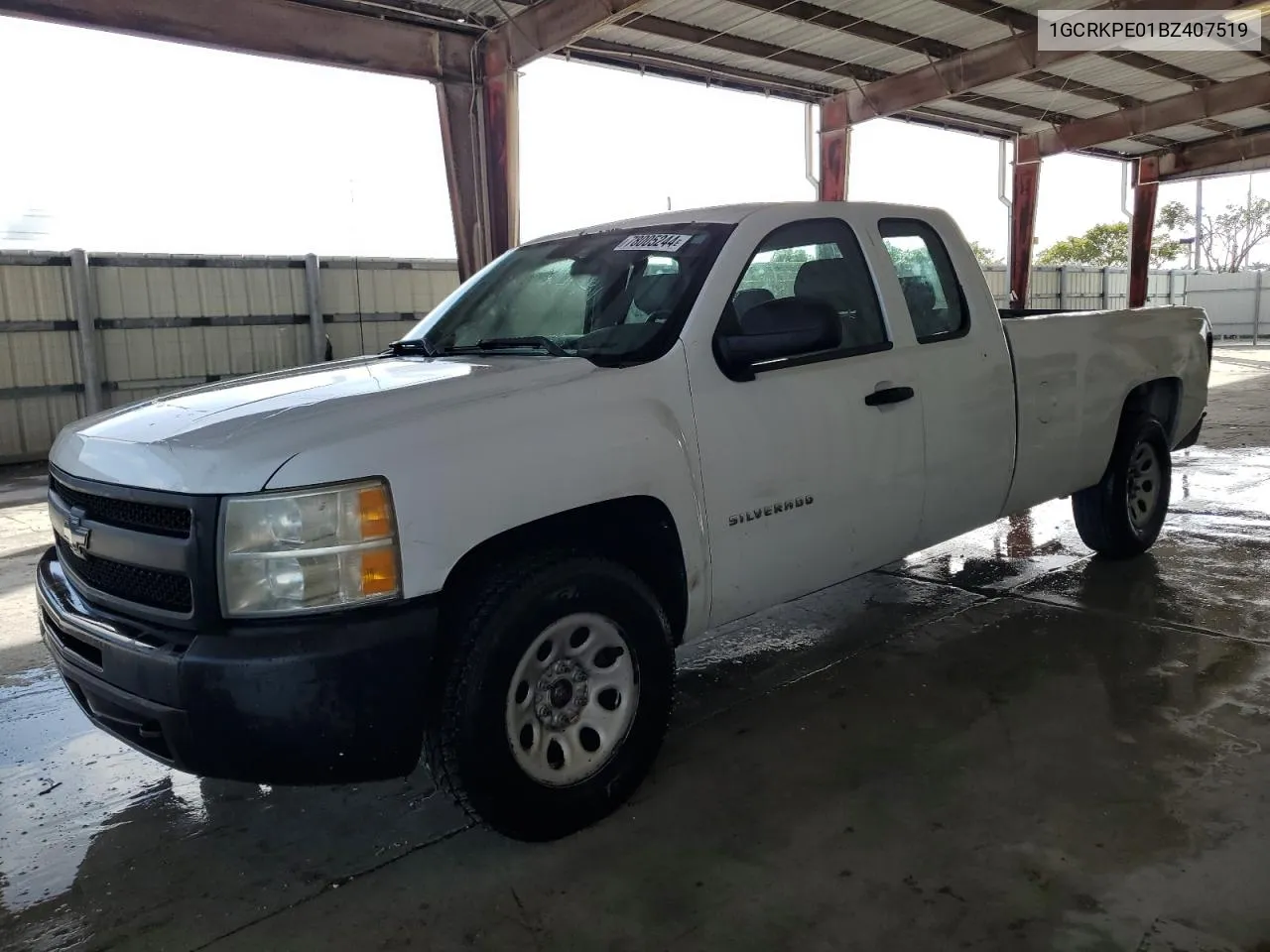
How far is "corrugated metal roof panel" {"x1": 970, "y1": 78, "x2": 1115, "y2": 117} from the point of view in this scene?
16.9 m

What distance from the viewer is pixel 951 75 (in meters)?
14.9

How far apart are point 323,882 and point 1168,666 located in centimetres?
327

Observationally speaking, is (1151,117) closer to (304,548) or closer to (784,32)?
(784,32)

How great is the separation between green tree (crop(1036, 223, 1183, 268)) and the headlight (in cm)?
4978

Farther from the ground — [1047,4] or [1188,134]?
[1047,4]

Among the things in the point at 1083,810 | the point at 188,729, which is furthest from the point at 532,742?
the point at 1083,810

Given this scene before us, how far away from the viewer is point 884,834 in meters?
2.72

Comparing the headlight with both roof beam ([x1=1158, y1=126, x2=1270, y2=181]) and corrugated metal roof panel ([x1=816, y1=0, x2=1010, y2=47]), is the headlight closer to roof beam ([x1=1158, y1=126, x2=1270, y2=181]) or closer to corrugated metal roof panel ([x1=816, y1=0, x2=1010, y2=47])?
corrugated metal roof panel ([x1=816, y1=0, x2=1010, y2=47])

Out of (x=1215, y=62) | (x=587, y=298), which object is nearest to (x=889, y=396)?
(x=587, y=298)

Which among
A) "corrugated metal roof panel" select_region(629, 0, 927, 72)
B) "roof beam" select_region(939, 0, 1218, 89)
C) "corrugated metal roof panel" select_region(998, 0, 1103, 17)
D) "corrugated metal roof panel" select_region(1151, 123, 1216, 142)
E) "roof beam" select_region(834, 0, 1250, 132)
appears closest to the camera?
"corrugated metal roof panel" select_region(629, 0, 927, 72)

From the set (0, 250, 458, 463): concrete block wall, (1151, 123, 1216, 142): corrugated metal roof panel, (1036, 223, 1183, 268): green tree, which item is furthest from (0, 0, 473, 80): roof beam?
(1036, 223, 1183, 268): green tree

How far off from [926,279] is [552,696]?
2487 mm

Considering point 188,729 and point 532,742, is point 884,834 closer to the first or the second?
point 532,742

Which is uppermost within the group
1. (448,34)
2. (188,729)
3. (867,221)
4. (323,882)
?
(448,34)
